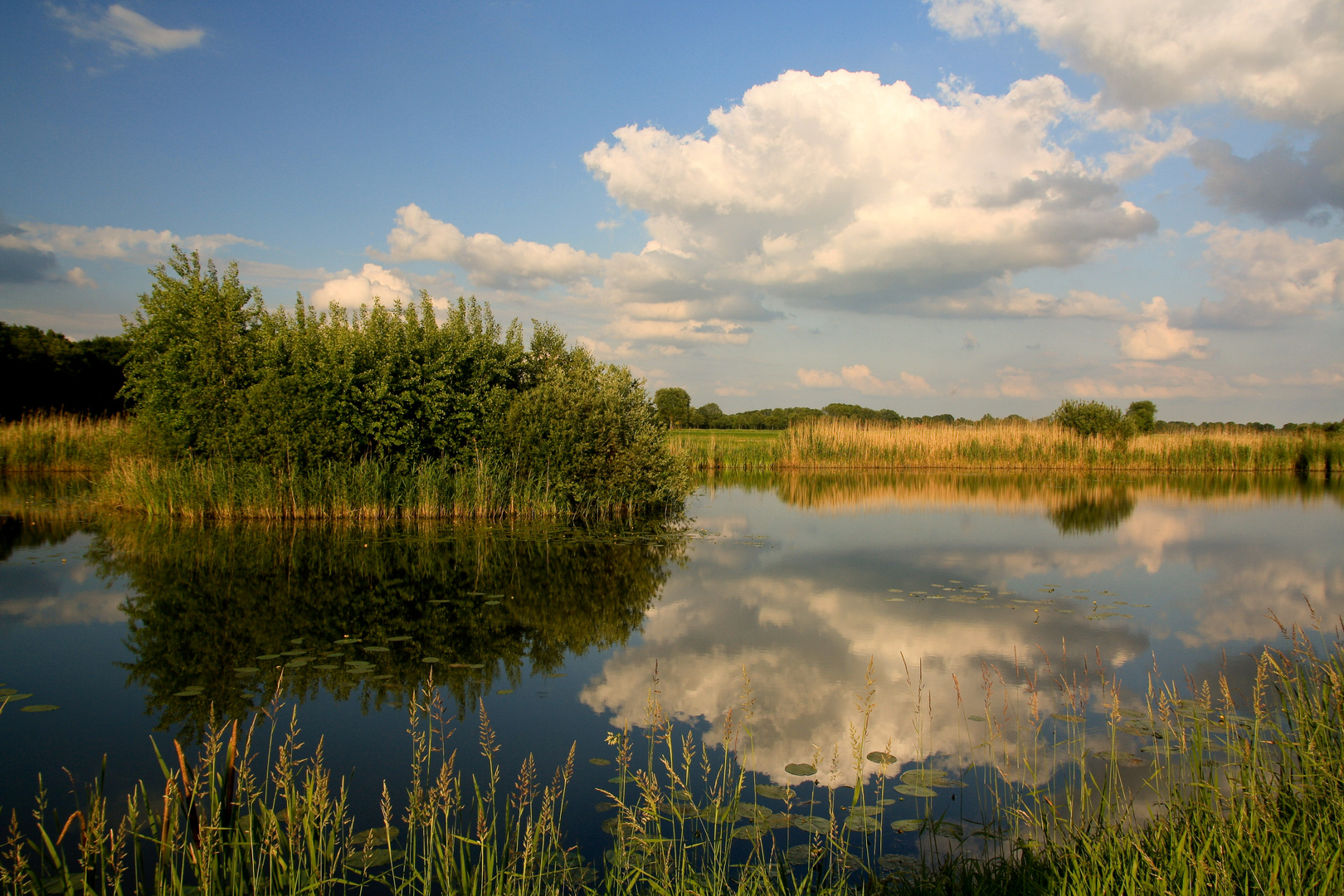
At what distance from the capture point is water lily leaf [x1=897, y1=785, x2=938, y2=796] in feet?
14.7

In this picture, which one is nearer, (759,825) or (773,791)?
(759,825)

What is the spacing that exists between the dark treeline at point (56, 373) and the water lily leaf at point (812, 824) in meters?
40.4

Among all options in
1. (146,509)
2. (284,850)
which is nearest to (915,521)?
(284,850)

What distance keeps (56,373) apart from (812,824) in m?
49.6

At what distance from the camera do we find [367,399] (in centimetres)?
1622

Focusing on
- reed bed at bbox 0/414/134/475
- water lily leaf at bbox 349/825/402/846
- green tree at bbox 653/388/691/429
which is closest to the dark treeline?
reed bed at bbox 0/414/134/475

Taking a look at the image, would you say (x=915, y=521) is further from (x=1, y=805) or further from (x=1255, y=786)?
(x=1, y=805)

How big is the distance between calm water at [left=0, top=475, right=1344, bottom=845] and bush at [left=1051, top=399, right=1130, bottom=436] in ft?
74.8

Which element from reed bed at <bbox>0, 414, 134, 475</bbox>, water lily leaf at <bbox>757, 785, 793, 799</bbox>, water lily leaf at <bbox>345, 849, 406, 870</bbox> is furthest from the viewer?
reed bed at <bbox>0, 414, 134, 475</bbox>

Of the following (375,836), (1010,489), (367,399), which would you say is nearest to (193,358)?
(367,399)

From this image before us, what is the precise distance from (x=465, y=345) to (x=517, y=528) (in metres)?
5.19

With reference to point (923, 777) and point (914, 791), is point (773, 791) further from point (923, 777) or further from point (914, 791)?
point (923, 777)

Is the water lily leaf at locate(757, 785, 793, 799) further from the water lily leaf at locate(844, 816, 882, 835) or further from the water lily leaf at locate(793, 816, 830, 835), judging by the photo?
the water lily leaf at locate(844, 816, 882, 835)

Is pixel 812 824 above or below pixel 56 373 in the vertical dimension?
below
